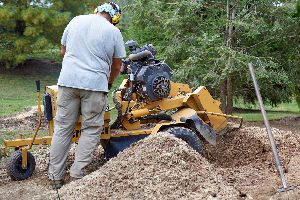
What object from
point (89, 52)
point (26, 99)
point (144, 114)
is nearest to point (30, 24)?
point (26, 99)

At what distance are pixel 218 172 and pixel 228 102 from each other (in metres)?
6.37

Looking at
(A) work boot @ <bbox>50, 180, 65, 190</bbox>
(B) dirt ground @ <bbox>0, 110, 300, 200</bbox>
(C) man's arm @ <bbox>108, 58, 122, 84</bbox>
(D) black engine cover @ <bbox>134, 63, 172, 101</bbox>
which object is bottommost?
(A) work boot @ <bbox>50, 180, 65, 190</bbox>

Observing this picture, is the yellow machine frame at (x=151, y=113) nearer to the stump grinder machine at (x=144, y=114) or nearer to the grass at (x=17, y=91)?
the stump grinder machine at (x=144, y=114)

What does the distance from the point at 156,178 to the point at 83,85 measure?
1513mm

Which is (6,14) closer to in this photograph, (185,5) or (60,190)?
(185,5)

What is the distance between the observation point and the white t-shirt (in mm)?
6496

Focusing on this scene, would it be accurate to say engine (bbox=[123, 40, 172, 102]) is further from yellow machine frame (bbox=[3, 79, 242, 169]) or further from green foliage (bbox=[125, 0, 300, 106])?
green foliage (bbox=[125, 0, 300, 106])

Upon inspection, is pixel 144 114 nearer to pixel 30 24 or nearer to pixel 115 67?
pixel 115 67

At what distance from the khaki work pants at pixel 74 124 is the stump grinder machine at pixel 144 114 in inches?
12.7

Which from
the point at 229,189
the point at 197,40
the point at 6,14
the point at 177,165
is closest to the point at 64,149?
the point at 177,165

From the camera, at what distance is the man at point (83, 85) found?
21.4ft

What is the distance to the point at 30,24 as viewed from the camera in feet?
77.1

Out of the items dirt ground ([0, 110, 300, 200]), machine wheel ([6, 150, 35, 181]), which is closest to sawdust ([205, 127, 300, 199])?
dirt ground ([0, 110, 300, 200])

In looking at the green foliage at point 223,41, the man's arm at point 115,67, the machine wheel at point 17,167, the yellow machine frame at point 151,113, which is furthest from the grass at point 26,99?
the man's arm at point 115,67
